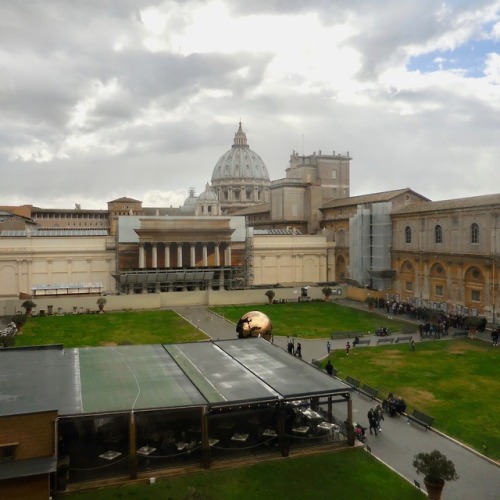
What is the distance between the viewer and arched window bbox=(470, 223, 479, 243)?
1833 inches

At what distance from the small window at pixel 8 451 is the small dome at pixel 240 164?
434 feet

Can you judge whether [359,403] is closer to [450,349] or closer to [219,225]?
[450,349]

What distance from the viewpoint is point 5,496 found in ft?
47.0

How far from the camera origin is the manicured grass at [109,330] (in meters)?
39.0

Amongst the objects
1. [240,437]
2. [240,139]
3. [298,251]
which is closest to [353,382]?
[240,437]

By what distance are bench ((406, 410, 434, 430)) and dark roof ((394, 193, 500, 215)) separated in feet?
89.9

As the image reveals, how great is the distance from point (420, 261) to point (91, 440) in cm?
4207

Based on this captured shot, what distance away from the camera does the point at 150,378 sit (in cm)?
2045

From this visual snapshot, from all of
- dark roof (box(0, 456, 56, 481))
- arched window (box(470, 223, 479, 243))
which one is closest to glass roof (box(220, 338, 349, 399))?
dark roof (box(0, 456, 56, 481))

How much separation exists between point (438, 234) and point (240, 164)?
334ft

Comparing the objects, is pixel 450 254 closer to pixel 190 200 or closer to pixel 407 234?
pixel 407 234

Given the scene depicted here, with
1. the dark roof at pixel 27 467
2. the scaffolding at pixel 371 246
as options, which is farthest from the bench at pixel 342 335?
the dark roof at pixel 27 467

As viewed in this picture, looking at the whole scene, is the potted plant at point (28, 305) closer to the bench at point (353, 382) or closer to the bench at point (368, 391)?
the bench at point (353, 382)

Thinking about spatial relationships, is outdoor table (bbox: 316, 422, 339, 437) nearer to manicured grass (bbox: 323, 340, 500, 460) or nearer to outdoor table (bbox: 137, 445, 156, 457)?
manicured grass (bbox: 323, 340, 500, 460)
